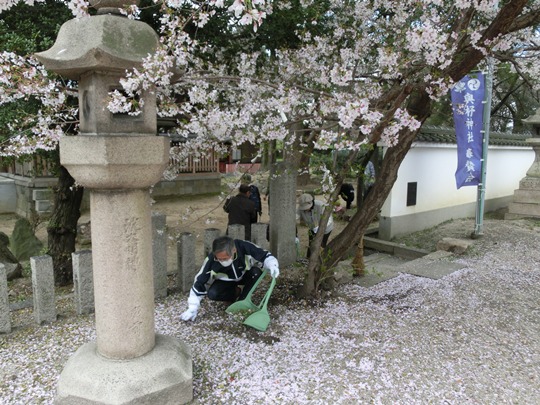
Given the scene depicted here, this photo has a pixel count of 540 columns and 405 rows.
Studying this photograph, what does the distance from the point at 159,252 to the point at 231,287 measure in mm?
1055

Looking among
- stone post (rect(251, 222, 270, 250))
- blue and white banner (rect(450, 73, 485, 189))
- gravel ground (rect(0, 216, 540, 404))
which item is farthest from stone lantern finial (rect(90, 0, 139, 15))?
blue and white banner (rect(450, 73, 485, 189))

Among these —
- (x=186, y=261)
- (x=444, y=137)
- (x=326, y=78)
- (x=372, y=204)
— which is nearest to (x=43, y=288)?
(x=186, y=261)

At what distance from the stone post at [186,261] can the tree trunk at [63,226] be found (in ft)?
7.58

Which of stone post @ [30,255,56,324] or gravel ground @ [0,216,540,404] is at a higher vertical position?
stone post @ [30,255,56,324]

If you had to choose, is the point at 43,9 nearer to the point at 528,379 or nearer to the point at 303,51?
the point at 303,51

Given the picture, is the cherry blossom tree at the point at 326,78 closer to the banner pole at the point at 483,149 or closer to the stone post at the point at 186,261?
the stone post at the point at 186,261

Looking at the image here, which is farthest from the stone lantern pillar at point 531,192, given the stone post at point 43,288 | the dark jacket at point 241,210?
the stone post at point 43,288

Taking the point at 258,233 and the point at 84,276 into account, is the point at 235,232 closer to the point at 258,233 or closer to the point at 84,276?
the point at 258,233

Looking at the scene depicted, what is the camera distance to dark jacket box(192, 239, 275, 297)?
168 inches

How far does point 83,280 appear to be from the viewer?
446 cm

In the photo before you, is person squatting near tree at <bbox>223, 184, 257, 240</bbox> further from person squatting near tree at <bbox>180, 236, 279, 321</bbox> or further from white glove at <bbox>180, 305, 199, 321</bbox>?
white glove at <bbox>180, 305, 199, 321</bbox>

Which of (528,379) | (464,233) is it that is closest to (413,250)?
(464,233)

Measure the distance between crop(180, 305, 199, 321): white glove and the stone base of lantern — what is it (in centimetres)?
114

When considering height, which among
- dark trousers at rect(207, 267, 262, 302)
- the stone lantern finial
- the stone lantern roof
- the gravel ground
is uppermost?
the stone lantern finial
